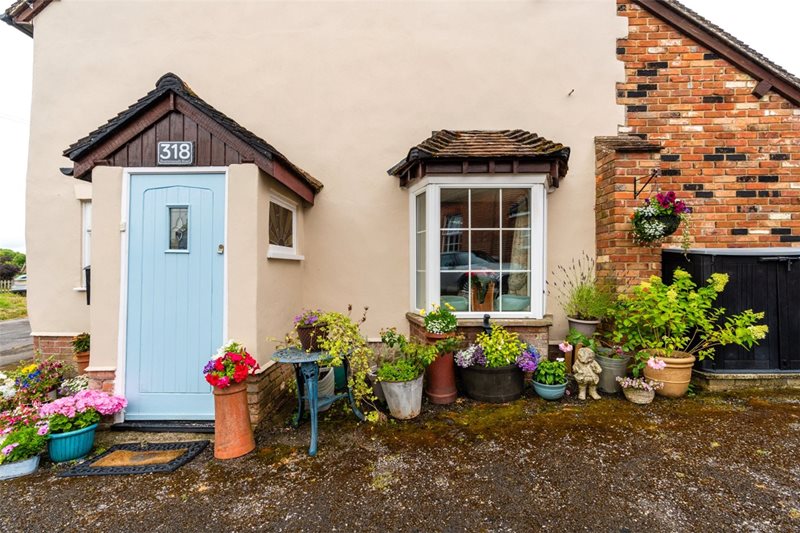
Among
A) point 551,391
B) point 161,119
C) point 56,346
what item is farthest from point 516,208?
point 56,346

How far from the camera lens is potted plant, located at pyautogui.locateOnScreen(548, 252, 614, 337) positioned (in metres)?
4.77

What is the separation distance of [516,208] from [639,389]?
2.66m

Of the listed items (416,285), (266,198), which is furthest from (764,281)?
(266,198)

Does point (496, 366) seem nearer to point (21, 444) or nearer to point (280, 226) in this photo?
point (280, 226)

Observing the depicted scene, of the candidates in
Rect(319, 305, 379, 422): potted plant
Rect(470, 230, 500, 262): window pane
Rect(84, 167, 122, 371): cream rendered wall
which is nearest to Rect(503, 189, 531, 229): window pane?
Rect(470, 230, 500, 262): window pane

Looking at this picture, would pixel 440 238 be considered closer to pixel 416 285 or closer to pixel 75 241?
pixel 416 285

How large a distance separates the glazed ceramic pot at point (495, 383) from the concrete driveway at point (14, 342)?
25.9 feet

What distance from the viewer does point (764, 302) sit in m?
4.46

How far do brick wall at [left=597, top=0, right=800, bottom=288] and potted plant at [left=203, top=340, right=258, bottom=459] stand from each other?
5009 mm

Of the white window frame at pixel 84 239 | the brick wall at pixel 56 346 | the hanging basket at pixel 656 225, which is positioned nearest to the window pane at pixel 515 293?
the hanging basket at pixel 656 225

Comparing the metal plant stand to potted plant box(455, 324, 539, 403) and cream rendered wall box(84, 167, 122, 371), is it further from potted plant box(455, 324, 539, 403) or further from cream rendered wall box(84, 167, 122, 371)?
cream rendered wall box(84, 167, 122, 371)

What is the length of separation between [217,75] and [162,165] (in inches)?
107

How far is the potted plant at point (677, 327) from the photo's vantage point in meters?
4.20

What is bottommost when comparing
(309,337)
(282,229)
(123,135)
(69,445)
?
(69,445)
